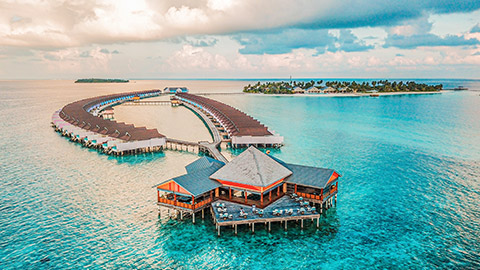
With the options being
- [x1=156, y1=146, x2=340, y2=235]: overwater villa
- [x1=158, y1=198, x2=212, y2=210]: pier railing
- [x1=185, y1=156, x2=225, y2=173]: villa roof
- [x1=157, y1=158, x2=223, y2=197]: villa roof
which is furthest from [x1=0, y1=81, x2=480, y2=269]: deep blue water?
[x1=185, y1=156, x2=225, y2=173]: villa roof

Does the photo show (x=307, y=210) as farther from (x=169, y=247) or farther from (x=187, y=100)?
(x=187, y=100)

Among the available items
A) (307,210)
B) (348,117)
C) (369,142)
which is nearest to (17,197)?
(307,210)

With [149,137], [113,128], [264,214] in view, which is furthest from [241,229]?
[113,128]

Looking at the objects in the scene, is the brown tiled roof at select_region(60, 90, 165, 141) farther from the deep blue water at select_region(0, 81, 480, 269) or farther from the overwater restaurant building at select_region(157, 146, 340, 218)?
the overwater restaurant building at select_region(157, 146, 340, 218)

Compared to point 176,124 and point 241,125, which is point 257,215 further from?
point 176,124

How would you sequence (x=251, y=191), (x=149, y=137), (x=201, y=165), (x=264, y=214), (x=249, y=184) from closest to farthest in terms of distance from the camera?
(x=264, y=214)
(x=249, y=184)
(x=251, y=191)
(x=201, y=165)
(x=149, y=137)

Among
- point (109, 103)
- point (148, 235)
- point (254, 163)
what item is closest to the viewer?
point (148, 235)

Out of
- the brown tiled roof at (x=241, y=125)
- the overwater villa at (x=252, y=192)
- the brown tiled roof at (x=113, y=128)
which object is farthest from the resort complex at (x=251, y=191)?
the brown tiled roof at (x=113, y=128)
